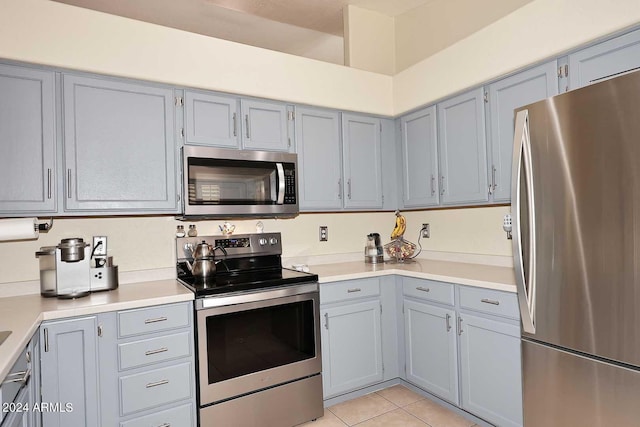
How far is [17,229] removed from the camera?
1830 millimetres

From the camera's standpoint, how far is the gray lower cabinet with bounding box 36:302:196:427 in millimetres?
1741

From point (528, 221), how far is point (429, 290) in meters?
0.91

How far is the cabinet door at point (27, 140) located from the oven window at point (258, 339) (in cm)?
111

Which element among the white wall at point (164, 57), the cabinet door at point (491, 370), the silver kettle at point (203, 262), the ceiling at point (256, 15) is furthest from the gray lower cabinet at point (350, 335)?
the ceiling at point (256, 15)

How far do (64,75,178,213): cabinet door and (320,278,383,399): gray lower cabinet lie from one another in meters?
1.21

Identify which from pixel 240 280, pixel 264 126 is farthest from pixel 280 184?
pixel 240 280

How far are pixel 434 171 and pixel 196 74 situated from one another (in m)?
1.79

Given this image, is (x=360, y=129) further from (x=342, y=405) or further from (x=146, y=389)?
(x=146, y=389)

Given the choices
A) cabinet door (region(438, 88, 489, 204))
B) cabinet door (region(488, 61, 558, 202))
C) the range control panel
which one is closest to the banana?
cabinet door (region(438, 88, 489, 204))

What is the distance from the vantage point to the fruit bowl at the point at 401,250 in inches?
122

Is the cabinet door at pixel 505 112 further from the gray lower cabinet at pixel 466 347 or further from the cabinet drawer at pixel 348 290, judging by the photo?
the cabinet drawer at pixel 348 290

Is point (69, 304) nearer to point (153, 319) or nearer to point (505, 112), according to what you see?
point (153, 319)

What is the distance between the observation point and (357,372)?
263cm

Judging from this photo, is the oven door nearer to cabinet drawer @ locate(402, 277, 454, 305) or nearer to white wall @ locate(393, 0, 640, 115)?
cabinet drawer @ locate(402, 277, 454, 305)
